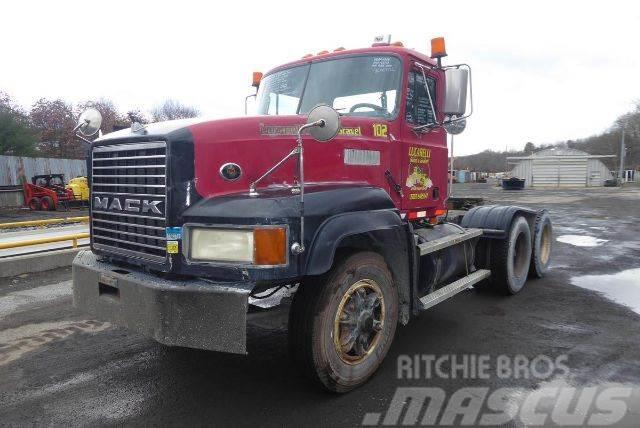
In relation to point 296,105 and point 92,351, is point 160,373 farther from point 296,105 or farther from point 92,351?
point 296,105

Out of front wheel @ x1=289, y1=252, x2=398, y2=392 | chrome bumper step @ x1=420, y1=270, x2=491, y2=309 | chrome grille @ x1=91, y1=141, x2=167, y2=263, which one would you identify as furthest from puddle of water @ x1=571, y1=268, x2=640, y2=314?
chrome grille @ x1=91, y1=141, x2=167, y2=263

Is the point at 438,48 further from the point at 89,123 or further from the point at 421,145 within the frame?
the point at 89,123

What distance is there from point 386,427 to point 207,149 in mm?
2154

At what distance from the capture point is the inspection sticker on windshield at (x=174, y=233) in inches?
125

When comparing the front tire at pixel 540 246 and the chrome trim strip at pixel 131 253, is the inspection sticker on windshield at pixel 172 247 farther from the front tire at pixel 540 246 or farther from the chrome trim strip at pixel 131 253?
the front tire at pixel 540 246

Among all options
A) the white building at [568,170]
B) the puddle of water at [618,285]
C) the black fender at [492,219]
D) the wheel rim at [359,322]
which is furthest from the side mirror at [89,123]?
the white building at [568,170]

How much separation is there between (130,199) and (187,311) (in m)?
1.05

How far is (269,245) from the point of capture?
9.66 ft

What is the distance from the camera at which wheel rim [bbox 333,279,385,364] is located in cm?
344

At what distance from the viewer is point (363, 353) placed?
3.62 m

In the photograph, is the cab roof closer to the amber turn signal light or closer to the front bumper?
the amber turn signal light

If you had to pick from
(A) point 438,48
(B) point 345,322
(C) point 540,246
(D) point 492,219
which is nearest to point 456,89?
(A) point 438,48

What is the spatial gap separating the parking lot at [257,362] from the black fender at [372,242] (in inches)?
30.0

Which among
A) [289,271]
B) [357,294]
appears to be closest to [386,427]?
[357,294]
